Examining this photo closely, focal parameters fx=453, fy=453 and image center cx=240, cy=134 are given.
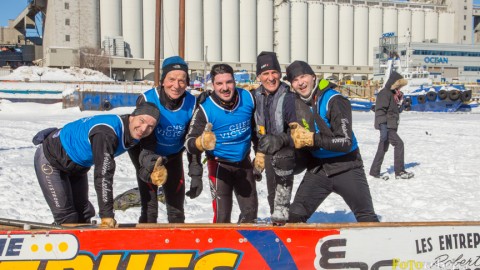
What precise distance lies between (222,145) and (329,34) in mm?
74510

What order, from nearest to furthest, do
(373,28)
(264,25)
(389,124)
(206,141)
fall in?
(206,141)
(389,124)
(264,25)
(373,28)

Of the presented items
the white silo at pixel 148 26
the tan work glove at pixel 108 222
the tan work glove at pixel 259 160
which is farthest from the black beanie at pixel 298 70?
the white silo at pixel 148 26

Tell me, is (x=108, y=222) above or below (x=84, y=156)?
below

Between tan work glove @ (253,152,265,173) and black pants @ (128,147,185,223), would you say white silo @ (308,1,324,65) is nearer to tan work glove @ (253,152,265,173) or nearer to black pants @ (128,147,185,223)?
black pants @ (128,147,185,223)

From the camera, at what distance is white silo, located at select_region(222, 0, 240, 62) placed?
67.2 meters

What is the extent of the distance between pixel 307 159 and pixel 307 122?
1.20 ft

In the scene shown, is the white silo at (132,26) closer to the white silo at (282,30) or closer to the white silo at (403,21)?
the white silo at (282,30)

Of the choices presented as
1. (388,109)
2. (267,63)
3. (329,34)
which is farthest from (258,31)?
(267,63)

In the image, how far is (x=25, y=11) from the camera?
247 feet

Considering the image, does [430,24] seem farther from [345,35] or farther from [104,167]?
[104,167]

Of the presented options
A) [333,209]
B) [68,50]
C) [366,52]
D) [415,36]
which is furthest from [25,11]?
[333,209]

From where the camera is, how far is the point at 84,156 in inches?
142

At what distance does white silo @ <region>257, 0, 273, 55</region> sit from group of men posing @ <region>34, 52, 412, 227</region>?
6685 centimetres

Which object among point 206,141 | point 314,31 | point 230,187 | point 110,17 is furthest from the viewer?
point 314,31
